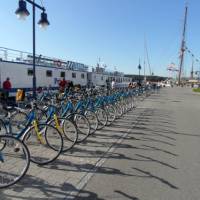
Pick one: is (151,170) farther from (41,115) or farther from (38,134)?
(41,115)

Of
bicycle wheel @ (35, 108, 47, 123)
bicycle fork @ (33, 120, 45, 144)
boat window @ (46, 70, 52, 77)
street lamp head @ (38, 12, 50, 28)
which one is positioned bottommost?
bicycle fork @ (33, 120, 45, 144)

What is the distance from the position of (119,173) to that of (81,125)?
2.87 m

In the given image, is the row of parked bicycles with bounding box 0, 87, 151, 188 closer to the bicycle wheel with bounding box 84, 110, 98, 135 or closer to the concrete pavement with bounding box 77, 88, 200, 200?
the bicycle wheel with bounding box 84, 110, 98, 135

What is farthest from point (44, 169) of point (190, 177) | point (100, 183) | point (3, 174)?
point (190, 177)

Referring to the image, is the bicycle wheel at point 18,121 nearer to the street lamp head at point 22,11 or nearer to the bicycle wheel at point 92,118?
the bicycle wheel at point 92,118

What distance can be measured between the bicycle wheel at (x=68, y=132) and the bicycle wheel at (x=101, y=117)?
2.81 metres

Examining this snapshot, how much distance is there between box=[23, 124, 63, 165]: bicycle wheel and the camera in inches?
246

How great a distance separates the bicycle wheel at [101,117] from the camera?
1051 centimetres

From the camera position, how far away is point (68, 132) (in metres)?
7.57

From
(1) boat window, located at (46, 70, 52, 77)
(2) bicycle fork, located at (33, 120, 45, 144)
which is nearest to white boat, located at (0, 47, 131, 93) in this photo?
(1) boat window, located at (46, 70, 52, 77)

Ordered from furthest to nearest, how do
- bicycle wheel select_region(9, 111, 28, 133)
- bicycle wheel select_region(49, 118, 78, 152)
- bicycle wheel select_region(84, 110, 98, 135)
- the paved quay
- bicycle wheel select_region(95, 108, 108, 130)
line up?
bicycle wheel select_region(95, 108, 108, 130) → bicycle wheel select_region(84, 110, 98, 135) → bicycle wheel select_region(49, 118, 78, 152) → bicycle wheel select_region(9, 111, 28, 133) → the paved quay

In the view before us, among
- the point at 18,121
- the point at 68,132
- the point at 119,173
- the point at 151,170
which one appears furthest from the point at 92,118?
the point at 119,173

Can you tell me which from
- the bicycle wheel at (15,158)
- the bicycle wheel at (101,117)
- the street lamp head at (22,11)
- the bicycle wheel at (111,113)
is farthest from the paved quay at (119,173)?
the street lamp head at (22,11)

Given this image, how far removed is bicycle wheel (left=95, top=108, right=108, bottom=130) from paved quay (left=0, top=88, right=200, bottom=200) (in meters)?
1.32
